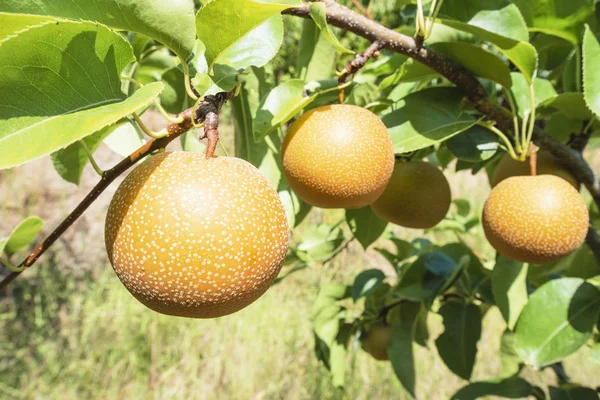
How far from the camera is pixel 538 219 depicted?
0.87 meters

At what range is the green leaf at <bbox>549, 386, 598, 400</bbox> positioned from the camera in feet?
3.93

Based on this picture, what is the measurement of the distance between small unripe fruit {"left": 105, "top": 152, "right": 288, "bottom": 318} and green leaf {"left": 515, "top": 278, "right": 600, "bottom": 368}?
674mm

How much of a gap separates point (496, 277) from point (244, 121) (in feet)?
2.13

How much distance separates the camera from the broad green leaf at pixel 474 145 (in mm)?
1004

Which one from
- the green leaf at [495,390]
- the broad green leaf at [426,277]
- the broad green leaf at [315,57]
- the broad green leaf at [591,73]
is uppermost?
the broad green leaf at [315,57]

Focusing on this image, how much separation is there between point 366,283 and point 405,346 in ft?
0.69

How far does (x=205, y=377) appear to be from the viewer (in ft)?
9.29

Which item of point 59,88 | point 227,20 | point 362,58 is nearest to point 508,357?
point 362,58

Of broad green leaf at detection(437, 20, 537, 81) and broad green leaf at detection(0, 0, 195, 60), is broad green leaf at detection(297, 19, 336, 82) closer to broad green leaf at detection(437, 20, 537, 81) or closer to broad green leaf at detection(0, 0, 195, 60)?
broad green leaf at detection(437, 20, 537, 81)

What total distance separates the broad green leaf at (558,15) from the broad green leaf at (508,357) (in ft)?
2.54

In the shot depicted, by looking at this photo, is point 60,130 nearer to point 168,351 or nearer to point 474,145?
point 474,145

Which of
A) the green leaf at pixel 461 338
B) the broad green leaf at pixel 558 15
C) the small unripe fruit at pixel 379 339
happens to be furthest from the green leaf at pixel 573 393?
the broad green leaf at pixel 558 15

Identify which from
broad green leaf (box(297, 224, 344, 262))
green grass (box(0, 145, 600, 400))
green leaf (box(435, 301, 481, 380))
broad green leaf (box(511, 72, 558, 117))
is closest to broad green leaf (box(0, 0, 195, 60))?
broad green leaf (box(511, 72, 558, 117))

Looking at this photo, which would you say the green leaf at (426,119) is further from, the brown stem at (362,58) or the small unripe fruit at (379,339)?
the small unripe fruit at (379,339)
